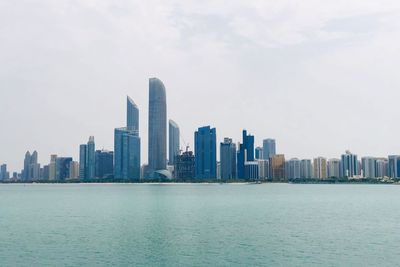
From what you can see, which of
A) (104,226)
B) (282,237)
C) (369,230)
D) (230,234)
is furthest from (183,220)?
(369,230)

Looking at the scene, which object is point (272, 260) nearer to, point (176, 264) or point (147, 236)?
point (176, 264)

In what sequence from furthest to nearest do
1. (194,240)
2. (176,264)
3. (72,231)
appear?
1. (72,231)
2. (194,240)
3. (176,264)

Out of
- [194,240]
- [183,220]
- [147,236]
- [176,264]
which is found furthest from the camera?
[183,220]

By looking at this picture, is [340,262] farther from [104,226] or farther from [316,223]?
[104,226]

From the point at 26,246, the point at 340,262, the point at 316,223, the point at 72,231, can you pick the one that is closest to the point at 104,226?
the point at 72,231

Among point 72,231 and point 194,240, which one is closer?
point 194,240

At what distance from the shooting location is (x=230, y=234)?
8138cm

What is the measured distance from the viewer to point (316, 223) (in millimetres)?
98812

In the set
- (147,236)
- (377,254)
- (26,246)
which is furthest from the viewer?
(147,236)

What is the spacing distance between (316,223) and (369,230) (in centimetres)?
1352

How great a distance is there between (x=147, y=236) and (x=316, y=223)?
4068 centimetres

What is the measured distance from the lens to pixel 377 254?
62.7m

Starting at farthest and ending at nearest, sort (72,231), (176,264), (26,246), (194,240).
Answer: (72,231) → (194,240) → (26,246) → (176,264)

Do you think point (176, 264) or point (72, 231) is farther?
point (72, 231)
